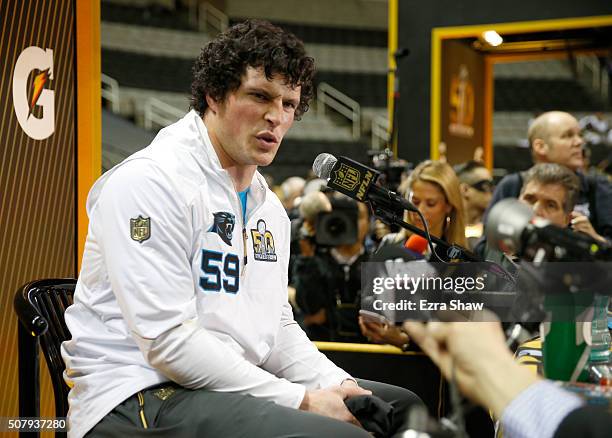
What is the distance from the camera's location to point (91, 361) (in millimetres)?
1663

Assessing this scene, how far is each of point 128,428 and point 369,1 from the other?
16369mm

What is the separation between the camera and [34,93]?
98.9 inches

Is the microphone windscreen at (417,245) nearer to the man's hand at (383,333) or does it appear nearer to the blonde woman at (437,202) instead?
the man's hand at (383,333)

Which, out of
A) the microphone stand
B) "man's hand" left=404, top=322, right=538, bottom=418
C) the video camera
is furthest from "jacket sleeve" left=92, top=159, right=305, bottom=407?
the video camera

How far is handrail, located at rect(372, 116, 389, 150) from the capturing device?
14708mm

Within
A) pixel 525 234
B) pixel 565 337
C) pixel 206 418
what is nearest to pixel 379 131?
pixel 206 418

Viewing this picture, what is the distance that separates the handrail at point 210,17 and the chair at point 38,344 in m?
14.0

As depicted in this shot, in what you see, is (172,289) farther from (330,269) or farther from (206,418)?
(330,269)

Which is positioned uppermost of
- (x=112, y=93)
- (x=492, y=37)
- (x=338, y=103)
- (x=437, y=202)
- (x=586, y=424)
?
(x=338, y=103)

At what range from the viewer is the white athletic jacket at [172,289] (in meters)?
1.55

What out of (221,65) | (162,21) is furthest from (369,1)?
(221,65)

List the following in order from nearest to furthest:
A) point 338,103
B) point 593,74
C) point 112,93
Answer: point 112,93, point 593,74, point 338,103

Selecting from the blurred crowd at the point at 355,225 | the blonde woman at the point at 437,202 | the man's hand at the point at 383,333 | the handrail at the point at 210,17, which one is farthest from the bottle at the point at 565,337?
the handrail at the point at 210,17

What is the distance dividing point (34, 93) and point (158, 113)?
1131 centimetres
